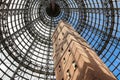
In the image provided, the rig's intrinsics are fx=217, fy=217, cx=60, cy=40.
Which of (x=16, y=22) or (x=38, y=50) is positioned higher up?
(x=16, y=22)

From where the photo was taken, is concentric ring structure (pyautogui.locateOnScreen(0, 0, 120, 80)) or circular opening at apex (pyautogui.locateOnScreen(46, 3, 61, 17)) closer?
concentric ring structure (pyautogui.locateOnScreen(0, 0, 120, 80))

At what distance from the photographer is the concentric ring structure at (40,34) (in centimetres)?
3297

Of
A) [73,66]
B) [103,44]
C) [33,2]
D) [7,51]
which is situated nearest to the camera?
[73,66]

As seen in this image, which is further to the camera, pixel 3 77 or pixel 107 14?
pixel 107 14

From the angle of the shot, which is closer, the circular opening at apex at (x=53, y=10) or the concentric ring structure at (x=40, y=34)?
the concentric ring structure at (x=40, y=34)

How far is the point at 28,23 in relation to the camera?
39094 mm

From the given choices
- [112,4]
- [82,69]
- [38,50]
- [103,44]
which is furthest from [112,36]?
[82,69]

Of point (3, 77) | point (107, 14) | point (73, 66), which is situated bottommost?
point (3, 77)

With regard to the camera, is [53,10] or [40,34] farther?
[53,10]

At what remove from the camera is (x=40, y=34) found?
136 ft

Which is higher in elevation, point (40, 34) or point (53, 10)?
point (53, 10)

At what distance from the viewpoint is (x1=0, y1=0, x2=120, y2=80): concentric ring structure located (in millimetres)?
32969

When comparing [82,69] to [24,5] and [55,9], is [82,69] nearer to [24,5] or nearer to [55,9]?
[24,5]

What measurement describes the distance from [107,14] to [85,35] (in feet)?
23.1
